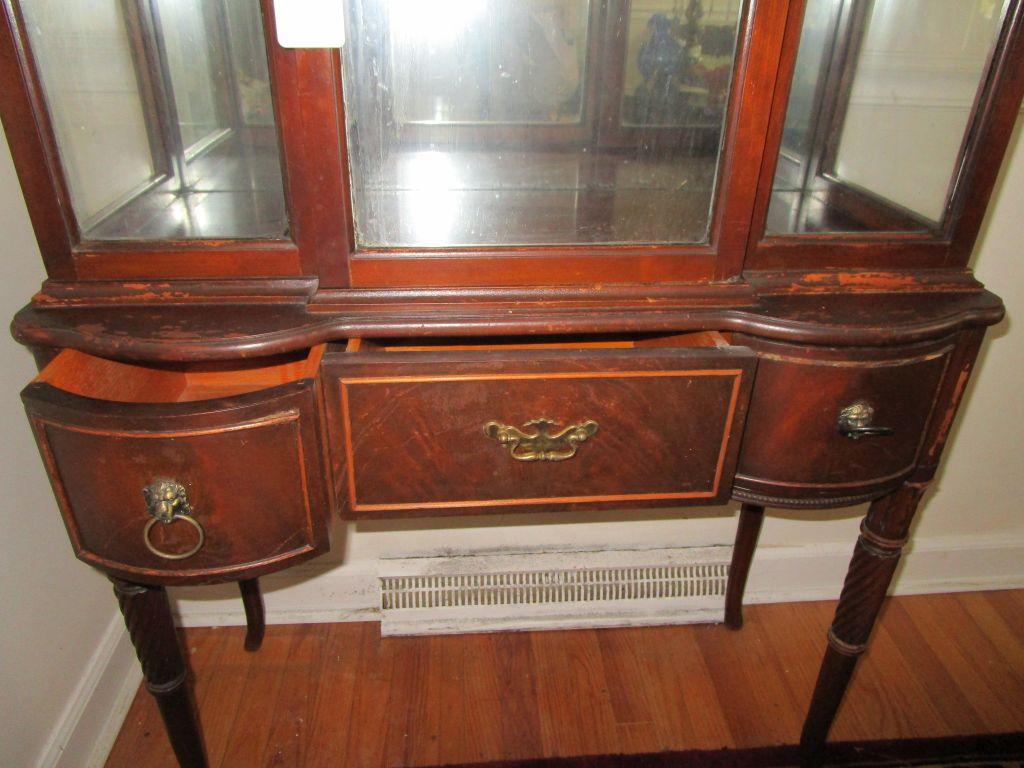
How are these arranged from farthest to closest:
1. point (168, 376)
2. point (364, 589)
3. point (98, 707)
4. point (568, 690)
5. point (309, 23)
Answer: point (364, 589) → point (568, 690) → point (98, 707) → point (168, 376) → point (309, 23)

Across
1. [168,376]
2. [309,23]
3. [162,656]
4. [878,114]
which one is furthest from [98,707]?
[878,114]

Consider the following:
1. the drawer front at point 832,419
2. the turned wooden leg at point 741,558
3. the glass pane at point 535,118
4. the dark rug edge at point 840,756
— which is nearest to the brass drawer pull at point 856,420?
the drawer front at point 832,419

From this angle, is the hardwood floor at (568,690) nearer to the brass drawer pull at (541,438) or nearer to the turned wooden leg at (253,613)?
the turned wooden leg at (253,613)

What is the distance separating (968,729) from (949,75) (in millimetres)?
1059

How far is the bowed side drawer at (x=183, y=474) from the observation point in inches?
29.6

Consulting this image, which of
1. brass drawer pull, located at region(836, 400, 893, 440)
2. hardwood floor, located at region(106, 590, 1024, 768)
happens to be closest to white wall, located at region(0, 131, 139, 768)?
hardwood floor, located at region(106, 590, 1024, 768)

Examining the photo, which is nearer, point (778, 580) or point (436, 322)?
point (436, 322)

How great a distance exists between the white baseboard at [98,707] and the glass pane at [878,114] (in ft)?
3.92

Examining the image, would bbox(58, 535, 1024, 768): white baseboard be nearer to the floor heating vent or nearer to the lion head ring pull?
the floor heating vent

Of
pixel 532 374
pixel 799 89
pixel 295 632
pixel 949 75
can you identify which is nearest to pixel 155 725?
pixel 295 632

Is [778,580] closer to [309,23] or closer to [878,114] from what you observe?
[878,114]

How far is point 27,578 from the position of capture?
1073 mm

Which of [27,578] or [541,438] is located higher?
[541,438]

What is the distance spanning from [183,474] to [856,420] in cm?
73
